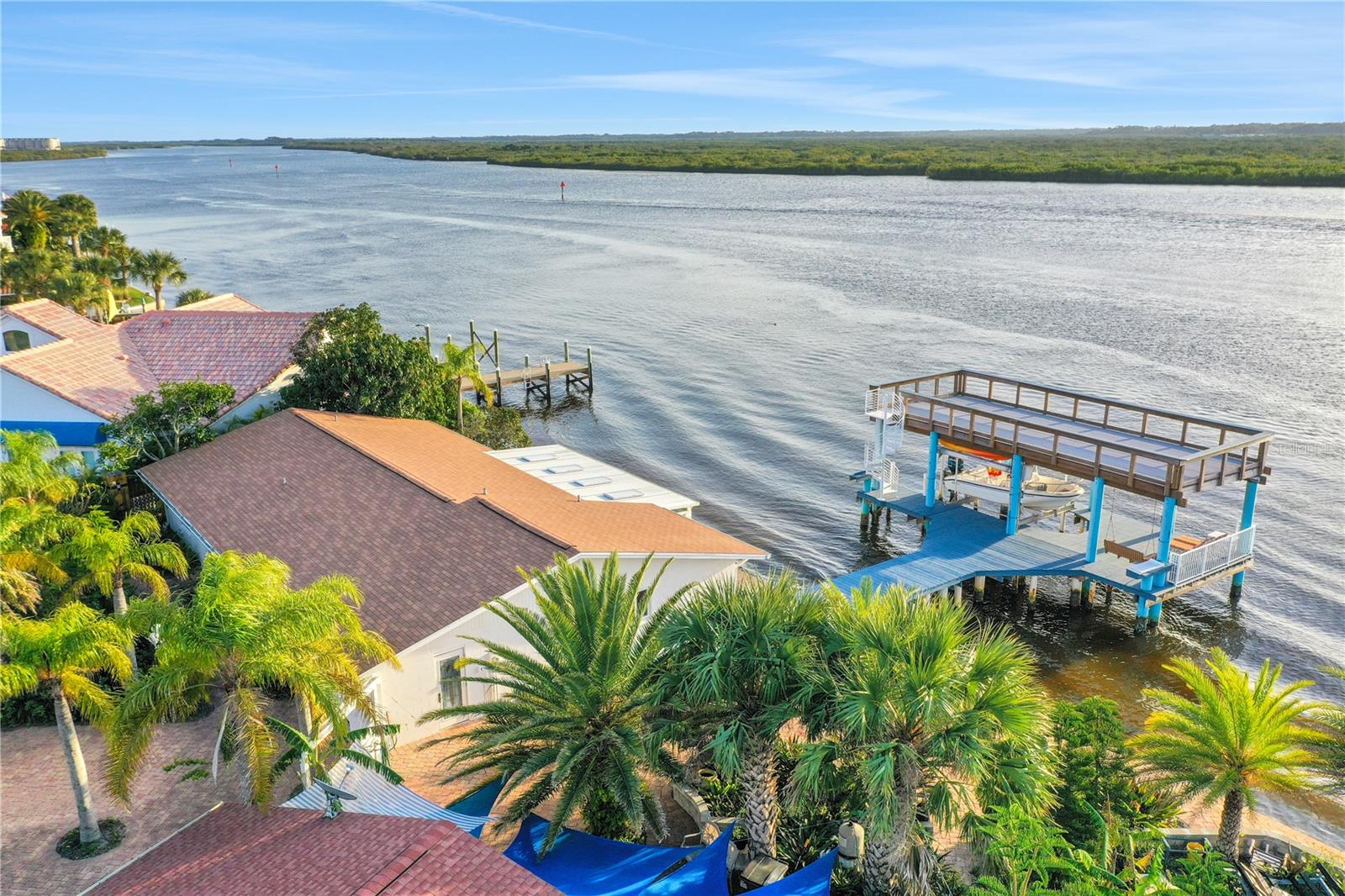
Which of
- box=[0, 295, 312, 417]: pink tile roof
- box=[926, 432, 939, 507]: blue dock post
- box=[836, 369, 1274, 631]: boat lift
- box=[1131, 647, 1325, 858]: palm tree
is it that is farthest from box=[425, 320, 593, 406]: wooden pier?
box=[1131, 647, 1325, 858]: palm tree

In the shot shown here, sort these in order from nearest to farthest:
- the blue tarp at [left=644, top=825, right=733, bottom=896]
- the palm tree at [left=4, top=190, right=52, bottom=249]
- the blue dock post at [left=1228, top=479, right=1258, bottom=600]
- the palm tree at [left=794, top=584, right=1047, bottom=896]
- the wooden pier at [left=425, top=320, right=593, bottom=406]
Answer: the palm tree at [left=794, top=584, right=1047, bottom=896], the blue tarp at [left=644, top=825, right=733, bottom=896], the blue dock post at [left=1228, top=479, right=1258, bottom=600], the wooden pier at [left=425, top=320, right=593, bottom=406], the palm tree at [left=4, top=190, right=52, bottom=249]

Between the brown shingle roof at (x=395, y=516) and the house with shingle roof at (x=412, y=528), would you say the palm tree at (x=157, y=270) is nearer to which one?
the house with shingle roof at (x=412, y=528)

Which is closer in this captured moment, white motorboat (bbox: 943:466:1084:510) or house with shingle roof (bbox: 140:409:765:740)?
house with shingle roof (bbox: 140:409:765:740)

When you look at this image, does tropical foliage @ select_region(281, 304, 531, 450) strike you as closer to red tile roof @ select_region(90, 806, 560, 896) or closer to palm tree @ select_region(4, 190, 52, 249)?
red tile roof @ select_region(90, 806, 560, 896)

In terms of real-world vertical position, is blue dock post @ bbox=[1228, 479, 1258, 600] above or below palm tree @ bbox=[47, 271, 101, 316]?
below

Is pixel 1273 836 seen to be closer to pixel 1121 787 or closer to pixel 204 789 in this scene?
pixel 1121 787
